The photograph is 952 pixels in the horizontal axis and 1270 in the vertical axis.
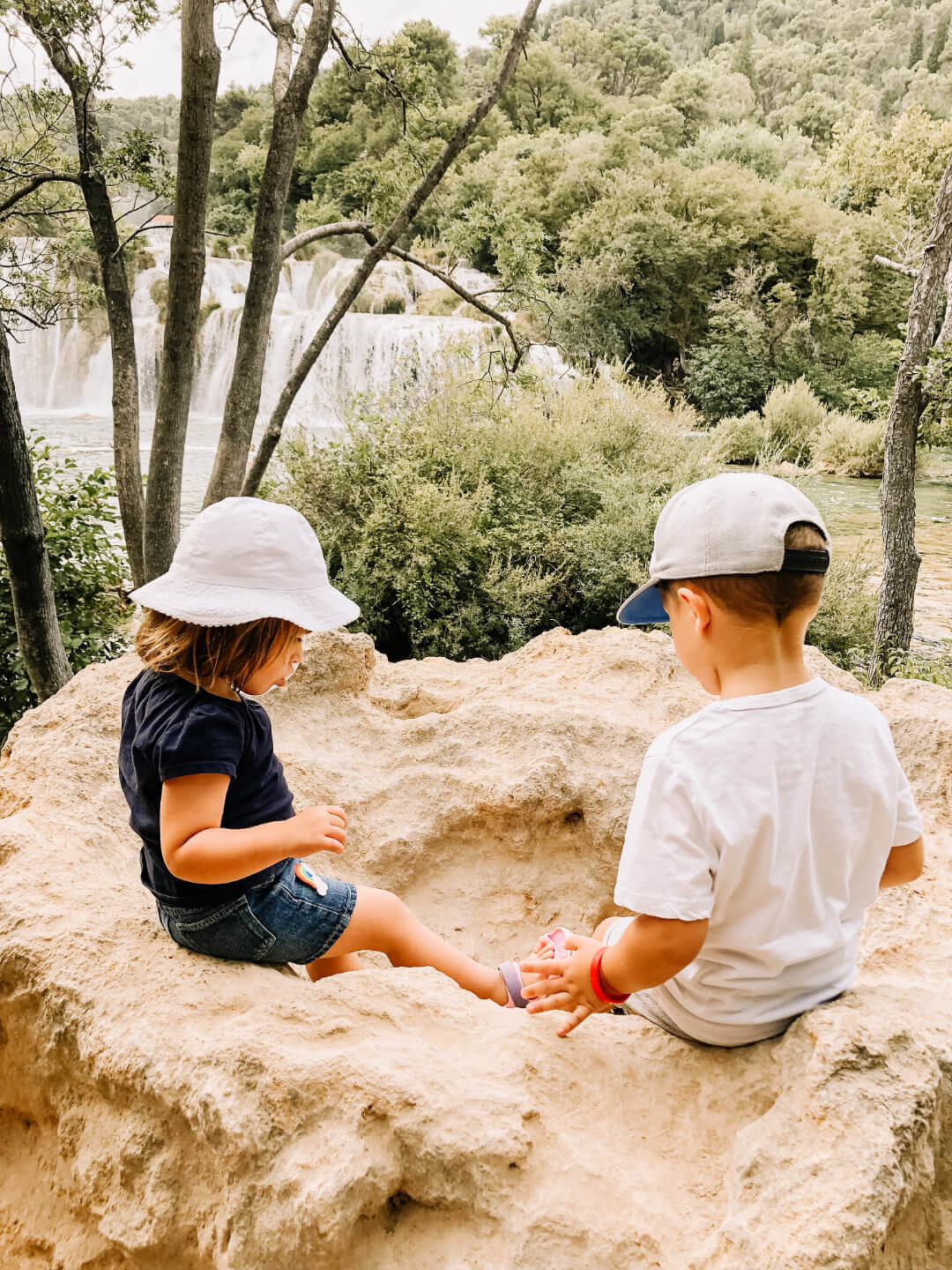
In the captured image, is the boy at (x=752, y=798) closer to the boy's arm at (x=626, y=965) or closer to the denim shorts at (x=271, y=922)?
the boy's arm at (x=626, y=965)

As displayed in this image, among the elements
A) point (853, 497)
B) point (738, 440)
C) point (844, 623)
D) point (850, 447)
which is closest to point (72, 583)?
point (844, 623)

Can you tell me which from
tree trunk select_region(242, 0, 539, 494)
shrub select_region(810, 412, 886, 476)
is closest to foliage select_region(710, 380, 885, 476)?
shrub select_region(810, 412, 886, 476)

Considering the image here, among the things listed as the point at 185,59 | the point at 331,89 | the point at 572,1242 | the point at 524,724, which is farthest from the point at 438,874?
the point at 331,89

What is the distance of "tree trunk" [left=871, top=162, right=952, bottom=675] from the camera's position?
5316 mm

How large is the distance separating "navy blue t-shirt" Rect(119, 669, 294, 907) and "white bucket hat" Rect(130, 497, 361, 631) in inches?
6.4

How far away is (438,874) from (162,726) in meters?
1.12

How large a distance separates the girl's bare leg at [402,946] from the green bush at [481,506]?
4285 millimetres

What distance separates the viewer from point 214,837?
136 cm

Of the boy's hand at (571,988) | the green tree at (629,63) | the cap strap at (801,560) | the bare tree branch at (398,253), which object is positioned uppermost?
the green tree at (629,63)

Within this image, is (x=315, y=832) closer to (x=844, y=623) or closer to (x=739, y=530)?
(x=739, y=530)

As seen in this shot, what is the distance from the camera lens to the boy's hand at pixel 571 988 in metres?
1.28

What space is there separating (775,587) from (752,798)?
302 millimetres

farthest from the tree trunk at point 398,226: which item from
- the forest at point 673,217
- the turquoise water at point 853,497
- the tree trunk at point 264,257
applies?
the forest at point 673,217

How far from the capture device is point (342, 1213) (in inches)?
40.9
